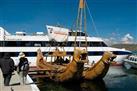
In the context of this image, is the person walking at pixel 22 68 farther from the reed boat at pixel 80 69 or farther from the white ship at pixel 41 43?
the white ship at pixel 41 43

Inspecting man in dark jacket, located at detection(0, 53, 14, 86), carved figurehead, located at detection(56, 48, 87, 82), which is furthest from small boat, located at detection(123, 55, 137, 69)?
man in dark jacket, located at detection(0, 53, 14, 86)

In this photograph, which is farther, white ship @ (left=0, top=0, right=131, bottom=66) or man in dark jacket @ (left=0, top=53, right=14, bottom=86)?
white ship @ (left=0, top=0, right=131, bottom=66)

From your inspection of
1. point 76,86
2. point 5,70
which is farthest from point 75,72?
point 5,70

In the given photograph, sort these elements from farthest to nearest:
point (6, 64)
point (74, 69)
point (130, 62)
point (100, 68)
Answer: point (130, 62) → point (100, 68) → point (74, 69) → point (6, 64)

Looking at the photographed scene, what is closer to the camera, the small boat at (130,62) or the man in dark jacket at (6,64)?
the man in dark jacket at (6,64)

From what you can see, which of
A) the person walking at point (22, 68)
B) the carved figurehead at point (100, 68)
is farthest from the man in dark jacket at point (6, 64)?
the carved figurehead at point (100, 68)

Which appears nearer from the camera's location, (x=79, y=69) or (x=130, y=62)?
(x=79, y=69)

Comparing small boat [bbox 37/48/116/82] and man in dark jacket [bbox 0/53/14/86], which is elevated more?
man in dark jacket [bbox 0/53/14/86]

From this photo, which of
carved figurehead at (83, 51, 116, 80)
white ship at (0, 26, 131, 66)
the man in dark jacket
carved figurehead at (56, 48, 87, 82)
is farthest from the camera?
white ship at (0, 26, 131, 66)

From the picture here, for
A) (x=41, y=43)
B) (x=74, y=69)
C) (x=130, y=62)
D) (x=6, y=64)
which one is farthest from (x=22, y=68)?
(x=130, y=62)

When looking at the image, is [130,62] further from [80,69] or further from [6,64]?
[6,64]

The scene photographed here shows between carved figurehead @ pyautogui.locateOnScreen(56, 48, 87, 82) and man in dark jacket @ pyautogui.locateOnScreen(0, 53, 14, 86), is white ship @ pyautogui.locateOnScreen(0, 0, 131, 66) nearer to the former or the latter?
carved figurehead @ pyautogui.locateOnScreen(56, 48, 87, 82)

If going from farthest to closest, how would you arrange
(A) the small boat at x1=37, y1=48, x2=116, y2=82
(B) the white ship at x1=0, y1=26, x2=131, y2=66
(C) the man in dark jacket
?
(B) the white ship at x1=0, y1=26, x2=131, y2=66 → (A) the small boat at x1=37, y1=48, x2=116, y2=82 → (C) the man in dark jacket

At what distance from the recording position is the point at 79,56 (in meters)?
23.7
